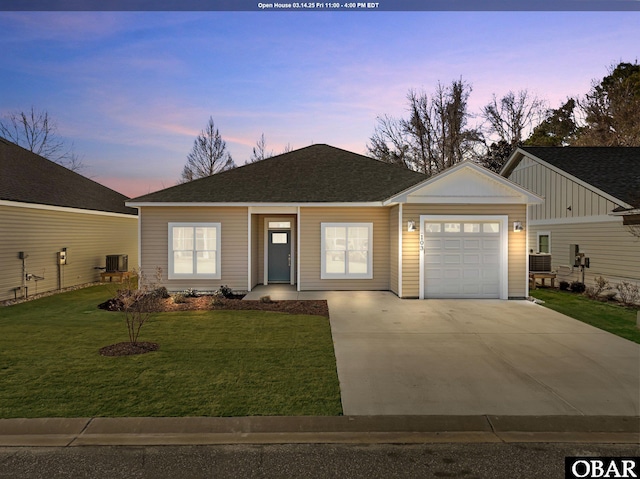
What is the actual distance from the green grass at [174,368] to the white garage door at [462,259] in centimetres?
425

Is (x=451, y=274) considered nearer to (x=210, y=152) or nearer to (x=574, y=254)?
(x=574, y=254)

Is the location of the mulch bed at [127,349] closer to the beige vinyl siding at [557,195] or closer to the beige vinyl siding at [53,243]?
the beige vinyl siding at [53,243]

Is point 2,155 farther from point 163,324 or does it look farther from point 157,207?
point 163,324

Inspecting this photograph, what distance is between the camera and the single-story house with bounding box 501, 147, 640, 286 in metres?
11.6

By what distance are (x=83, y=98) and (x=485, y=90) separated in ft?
87.2

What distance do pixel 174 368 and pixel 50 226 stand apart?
1060 cm

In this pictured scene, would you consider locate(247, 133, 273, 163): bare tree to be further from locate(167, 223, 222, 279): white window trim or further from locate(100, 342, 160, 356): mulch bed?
locate(100, 342, 160, 356): mulch bed

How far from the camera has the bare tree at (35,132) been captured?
1102 inches

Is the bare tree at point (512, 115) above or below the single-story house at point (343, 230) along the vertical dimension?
above

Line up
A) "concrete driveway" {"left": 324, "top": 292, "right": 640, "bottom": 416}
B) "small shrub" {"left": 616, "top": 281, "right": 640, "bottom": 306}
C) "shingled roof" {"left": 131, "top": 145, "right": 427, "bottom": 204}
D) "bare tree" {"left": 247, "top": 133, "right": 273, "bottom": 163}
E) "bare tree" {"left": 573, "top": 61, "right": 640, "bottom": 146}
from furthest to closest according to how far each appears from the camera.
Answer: "bare tree" {"left": 247, "top": 133, "right": 273, "bottom": 163}
"bare tree" {"left": 573, "top": 61, "right": 640, "bottom": 146}
"shingled roof" {"left": 131, "top": 145, "right": 427, "bottom": 204}
"small shrub" {"left": 616, "top": 281, "right": 640, "bottom": 306}
"concrete driveway" {"left": 324, "top": 292, "right": 640, "bottom": 416}

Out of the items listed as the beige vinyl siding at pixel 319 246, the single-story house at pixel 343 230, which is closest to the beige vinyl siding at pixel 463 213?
the single-story house at pixel 343 230

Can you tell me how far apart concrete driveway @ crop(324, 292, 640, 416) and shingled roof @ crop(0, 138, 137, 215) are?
10.2 meters

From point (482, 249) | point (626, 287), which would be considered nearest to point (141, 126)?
point (482, 249)

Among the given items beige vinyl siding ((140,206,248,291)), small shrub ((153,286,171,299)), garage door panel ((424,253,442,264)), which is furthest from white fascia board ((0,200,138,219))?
garage door panel ((424,253,442,264))
